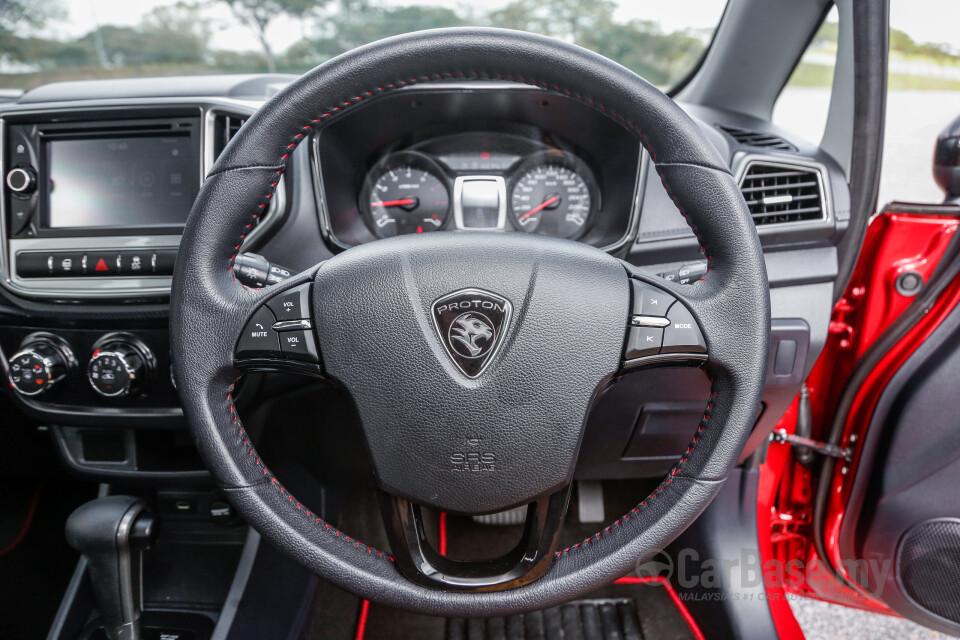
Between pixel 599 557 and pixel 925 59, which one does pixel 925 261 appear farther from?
pixel 599 557

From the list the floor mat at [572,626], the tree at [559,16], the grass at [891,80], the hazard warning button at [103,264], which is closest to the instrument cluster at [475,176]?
the tree at [559,16]

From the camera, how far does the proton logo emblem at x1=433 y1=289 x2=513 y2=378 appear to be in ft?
2.59

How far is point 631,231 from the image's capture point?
45.7 inches

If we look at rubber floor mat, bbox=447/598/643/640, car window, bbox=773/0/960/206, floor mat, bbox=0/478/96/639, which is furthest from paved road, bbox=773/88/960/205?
floor mat, bbox=0/478/96/639

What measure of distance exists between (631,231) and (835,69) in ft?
1.93

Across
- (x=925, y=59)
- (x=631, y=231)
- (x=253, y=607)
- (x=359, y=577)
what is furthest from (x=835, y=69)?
(x=253, y=607)

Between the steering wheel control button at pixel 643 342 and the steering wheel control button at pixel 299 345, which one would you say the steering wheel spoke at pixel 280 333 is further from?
the steering wheel control button at pixel 643 342

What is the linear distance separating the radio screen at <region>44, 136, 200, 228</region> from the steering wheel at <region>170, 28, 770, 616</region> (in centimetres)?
48

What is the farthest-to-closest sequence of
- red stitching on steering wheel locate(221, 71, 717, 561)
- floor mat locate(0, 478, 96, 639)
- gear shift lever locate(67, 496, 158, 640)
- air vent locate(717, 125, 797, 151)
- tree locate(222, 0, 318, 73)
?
floor mat locate(0, 478, 96, 639), tree locate(222, 0, 318, 73), air vent locate(717, 125, 797, 151), gear shift lever locate(67, 496, 158, 640), red stitching on steering wheel locate(221, 71, 717, 561)

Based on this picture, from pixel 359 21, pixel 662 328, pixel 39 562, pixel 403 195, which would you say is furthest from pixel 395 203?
pixel 39 562

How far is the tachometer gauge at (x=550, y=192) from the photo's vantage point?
1.34m

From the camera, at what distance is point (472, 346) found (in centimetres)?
79

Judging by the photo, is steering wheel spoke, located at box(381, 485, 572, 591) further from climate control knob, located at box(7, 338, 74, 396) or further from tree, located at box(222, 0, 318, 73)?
tree, located at box(222, 0, 318, 73)

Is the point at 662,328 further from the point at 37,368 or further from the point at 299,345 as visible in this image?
the point at 37,368
